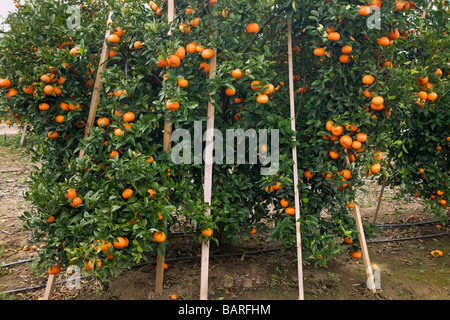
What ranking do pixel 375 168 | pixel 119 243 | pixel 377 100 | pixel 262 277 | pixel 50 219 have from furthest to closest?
pixel 262 277 < pixel 375 168 < pixel 377 100 < pixel 50 219 < pixel 119 243

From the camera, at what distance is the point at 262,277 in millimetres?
3135

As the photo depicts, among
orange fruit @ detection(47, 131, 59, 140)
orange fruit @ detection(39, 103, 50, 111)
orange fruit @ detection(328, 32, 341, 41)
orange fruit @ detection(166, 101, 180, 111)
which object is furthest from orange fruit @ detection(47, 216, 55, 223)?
orange fruit @ detection(328, 32, 341, 41)

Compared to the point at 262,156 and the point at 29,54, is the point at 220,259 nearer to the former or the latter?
the point at 262,156

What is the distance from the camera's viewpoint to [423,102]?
343 cm

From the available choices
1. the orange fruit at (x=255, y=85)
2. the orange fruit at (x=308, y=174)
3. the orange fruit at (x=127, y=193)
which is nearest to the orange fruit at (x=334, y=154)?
the orange fruit at (x=308, y=174)

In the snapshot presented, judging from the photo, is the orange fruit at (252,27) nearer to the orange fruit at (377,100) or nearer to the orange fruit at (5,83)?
the orange fruit at (377,100)

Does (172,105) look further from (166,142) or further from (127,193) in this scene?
(127,193)

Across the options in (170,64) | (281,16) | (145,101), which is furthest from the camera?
(281,16)

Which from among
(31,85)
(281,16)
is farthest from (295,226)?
(31,85)

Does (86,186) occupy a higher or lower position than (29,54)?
lower

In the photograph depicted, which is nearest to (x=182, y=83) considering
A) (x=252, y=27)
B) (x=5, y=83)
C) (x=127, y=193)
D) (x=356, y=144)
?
(x=252, y=27)

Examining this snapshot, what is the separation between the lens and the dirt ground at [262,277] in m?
2.88

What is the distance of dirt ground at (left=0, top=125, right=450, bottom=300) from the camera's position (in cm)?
288

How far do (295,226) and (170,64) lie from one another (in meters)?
1.67
